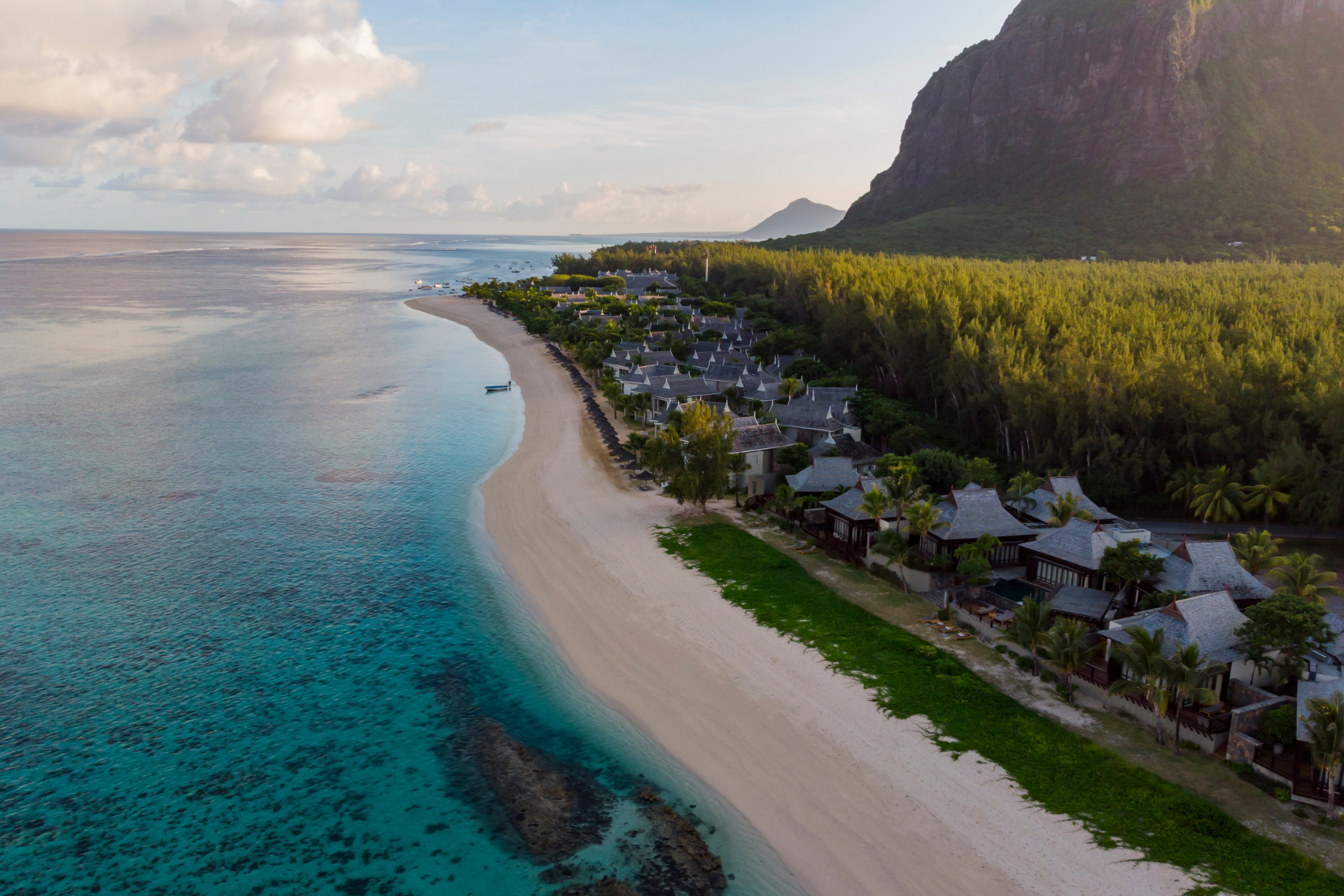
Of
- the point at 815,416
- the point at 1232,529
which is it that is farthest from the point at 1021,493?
the point at 815,416

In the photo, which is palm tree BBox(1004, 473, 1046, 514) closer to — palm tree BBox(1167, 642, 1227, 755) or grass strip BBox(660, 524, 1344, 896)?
grass strip BBox(660, 524, 1344, 896)

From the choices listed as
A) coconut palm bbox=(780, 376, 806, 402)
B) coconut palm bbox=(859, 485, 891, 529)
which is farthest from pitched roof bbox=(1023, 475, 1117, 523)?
coconut palm bbox=(780, 376, 806, 402)

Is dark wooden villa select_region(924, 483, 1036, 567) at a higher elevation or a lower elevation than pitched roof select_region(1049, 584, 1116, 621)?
higher

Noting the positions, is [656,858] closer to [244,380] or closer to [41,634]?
[41,634]

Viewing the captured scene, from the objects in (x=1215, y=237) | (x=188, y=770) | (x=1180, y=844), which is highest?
(x=1215, y=237)

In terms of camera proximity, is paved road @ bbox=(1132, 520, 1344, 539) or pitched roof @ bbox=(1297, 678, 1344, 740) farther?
paved road @ bbox=(1132, 520, 1344, 539)

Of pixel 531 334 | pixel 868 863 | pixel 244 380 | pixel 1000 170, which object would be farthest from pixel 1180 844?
pixel 1000 170

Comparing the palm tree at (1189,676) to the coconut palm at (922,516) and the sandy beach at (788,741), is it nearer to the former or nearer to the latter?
the sandy beach at (788,741)

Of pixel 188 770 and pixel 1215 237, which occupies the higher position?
pixel 1215 237

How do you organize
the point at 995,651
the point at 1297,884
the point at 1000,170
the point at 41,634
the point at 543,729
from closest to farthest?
the point at 1297,884
the point at 543,729
the point at 995,651
the point at 41,634
the point at 1000,170
